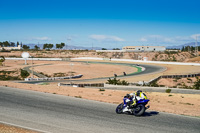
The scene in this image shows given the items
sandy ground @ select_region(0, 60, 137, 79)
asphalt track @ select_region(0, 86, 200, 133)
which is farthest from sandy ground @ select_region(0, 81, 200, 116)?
sandy ground @ select_region(0, 60, 137, 79)

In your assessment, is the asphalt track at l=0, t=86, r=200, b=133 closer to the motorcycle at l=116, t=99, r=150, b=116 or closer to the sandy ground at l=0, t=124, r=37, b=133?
the motorcycle at l=116, t=99, r=150, b=116

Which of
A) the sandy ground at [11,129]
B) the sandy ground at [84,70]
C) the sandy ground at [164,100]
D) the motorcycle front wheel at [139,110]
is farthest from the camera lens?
the sandy ground at [84,70]

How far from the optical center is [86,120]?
36.6 ft

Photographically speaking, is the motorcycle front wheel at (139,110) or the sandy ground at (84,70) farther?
the sandy ground at (84,70)

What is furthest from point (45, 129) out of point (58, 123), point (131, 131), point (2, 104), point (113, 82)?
point (113, 82)

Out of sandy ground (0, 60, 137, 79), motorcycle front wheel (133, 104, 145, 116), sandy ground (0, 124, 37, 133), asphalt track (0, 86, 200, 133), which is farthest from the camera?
sandy ground (0, 60, 137, 79)

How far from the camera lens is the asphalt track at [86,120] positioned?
988cm

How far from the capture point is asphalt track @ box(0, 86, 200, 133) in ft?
32.4

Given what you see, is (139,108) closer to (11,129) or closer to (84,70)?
(11,129)

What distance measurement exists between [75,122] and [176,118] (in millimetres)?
5398

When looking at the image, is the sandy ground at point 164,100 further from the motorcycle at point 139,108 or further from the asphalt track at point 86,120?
the motorcycle at point 139,108

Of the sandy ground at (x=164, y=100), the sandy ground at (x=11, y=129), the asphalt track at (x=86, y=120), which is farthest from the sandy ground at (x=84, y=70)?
the sandy ground at (x=11, y=129)

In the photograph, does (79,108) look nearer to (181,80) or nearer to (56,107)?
(56,107)

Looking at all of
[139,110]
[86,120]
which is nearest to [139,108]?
[139,110]
